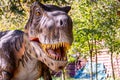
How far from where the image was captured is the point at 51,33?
1.93 metres

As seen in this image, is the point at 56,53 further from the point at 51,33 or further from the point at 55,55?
the point at 51,33

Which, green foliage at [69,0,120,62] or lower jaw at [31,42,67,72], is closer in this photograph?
lower jaw at [31,42,67,72]

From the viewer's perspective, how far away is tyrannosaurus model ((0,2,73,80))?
6.36 ft

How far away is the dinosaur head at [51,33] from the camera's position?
6.31 ft

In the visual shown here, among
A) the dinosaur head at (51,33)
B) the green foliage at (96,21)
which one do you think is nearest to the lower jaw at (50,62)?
the dinosaur head at (51,33)

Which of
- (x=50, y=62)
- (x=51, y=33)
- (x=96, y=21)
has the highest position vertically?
(x=51, y=33)

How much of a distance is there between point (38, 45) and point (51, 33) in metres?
0.20

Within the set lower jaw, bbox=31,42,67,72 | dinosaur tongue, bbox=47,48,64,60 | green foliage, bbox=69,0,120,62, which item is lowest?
green foliage, bbox=69,0,120,62

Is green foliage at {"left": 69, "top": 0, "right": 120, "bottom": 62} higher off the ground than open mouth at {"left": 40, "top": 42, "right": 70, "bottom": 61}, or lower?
lower

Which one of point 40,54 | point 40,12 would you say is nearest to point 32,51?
point 40,54

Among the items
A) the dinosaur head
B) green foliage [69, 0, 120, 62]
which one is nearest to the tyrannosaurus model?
the dinosaur head

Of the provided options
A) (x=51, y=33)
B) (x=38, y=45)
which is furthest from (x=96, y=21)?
(x=51, y=33)

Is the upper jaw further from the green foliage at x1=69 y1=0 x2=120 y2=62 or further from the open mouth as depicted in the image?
the green foliage at x1=69 y1=0 x2=120 y2=62

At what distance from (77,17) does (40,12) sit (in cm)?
560
